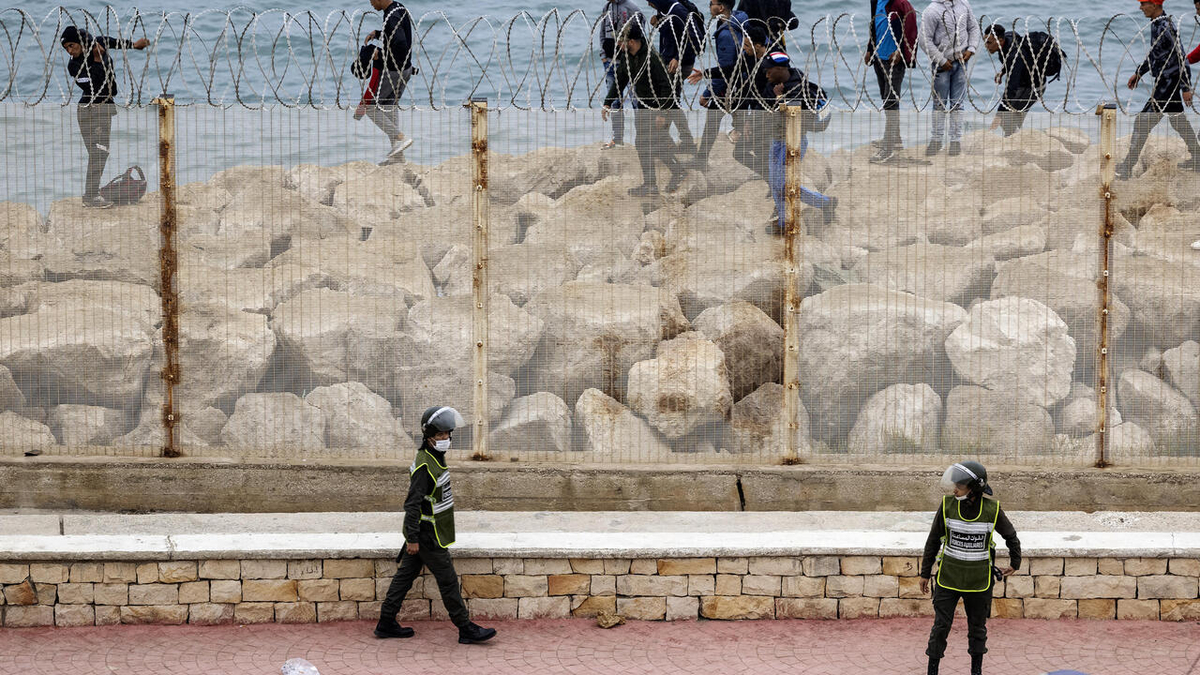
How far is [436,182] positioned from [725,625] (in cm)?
366

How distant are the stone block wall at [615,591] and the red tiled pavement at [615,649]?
75 millimetres

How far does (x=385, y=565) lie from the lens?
7.44 m

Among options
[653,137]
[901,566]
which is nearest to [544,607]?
[901,566]

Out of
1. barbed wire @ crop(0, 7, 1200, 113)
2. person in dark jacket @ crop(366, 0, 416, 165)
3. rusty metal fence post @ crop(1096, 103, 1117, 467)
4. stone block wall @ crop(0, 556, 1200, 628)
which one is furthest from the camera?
barbed wire @ crop(0, 7, 1200, 113)

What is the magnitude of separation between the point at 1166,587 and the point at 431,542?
4.20 metres

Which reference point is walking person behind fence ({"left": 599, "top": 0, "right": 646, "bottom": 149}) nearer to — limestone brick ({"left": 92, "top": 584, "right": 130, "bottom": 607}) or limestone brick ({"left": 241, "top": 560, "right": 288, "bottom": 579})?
limestone brick ({"left": 241, "top": 560, "right": 288, "bottom": 579})

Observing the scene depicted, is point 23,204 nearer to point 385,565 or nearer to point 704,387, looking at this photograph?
point 385,565

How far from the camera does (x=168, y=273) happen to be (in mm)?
9117

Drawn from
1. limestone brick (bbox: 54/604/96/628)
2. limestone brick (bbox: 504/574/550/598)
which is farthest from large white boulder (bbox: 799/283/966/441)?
limestone brick (bbox: 54/604/96/628)

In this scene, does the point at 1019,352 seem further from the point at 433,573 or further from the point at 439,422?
the point at 433,573

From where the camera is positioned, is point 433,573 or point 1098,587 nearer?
point 433,573

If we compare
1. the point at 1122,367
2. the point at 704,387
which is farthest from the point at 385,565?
the point at 1122,367

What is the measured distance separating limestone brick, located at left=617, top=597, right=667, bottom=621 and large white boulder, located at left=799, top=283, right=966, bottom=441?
6.82ft

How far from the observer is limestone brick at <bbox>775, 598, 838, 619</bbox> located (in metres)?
7.51
